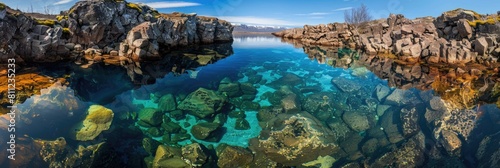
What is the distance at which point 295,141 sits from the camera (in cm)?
1159

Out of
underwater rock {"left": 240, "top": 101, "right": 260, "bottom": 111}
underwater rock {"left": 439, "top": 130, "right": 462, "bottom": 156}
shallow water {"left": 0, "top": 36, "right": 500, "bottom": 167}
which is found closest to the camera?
underwater rock {"left": 439, "top": 130, "right": 462, "bottom": 156}

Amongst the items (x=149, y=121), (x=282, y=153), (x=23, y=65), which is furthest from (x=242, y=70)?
(x=23, y=65)

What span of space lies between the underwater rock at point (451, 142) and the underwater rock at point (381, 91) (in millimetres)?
5836

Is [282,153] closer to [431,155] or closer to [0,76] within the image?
[431,155]

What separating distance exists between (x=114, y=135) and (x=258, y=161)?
7.54 metres

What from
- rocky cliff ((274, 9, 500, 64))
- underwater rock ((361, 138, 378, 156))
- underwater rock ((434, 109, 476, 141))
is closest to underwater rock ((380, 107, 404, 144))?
underwater rock ((361, 138, 378, 156))

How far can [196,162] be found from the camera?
10.0m

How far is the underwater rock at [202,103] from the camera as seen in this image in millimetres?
14648

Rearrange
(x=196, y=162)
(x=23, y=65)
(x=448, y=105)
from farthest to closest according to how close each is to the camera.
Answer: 1. (x=23, y=65)
2. (x=448, y=105)
3. (x=196, y=162)

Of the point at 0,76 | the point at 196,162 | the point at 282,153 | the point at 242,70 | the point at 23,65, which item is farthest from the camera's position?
the point at 242,70

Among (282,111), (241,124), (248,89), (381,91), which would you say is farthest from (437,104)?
(241,124)

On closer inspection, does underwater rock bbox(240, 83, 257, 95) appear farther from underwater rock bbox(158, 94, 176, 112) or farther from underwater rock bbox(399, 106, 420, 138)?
underwater rock bbox(399, 106, 420, 138)

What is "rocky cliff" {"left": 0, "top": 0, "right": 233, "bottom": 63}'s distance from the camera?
2938cm

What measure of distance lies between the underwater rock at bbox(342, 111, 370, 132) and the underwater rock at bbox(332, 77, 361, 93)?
5786 millimetres
